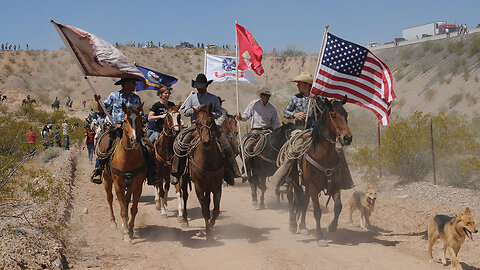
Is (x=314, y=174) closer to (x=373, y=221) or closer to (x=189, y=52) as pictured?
(x=373, y=221)

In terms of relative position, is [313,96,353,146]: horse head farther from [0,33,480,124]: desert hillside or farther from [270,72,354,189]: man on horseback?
[0,33,480,124]: desert hillside

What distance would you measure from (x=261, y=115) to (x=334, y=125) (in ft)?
14.7

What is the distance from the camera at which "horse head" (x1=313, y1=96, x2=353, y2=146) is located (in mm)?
8539

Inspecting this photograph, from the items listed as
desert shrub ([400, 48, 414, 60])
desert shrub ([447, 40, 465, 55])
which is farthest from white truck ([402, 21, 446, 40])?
desert shrub ([447, 40, 465, 55])

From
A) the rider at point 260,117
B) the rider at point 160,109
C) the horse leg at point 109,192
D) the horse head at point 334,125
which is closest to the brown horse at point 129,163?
the horse leg at point 109,192

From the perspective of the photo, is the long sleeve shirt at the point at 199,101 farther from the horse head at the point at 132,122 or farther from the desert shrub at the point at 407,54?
the desert shrub at the point at 407,54

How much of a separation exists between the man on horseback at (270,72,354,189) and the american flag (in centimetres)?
A: 36

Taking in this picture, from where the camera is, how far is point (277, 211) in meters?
12.9

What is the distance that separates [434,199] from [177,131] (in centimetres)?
678

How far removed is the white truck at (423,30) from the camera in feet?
270

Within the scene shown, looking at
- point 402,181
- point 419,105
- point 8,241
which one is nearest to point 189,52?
point 419,105

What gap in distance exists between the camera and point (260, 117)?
43.0 ft

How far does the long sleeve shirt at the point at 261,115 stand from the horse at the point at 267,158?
1.84ft

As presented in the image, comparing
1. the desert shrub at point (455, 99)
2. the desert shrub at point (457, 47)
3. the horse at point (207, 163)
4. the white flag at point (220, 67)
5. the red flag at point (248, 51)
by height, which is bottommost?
the horse at point (207, 163)
